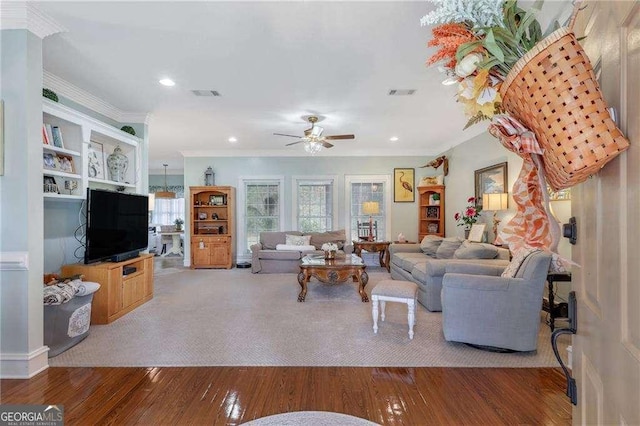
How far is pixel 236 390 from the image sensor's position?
7.23ft

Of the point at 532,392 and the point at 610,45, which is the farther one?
the point at 532,392

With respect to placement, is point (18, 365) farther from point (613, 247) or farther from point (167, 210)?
point (167, 210)

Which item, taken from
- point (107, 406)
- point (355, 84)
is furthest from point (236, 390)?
point (355, 84)

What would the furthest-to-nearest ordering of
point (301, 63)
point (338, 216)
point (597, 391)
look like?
point (338, 216) < point (301, 63) < point (597, 391)

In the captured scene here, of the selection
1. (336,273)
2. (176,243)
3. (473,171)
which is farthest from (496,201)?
(176,243)

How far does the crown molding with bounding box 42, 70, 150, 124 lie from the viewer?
3379 mm

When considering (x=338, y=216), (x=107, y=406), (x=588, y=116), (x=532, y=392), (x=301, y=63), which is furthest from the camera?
(x=338, y=216)

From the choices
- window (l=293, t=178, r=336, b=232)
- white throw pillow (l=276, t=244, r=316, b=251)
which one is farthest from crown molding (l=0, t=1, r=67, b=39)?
window (l=293, t=178, r=336, b=232)

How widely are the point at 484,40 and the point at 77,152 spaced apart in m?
4.09

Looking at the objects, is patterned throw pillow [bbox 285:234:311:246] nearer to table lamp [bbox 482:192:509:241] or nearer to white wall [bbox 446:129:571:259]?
white wall [bbox 446:129:571:259]

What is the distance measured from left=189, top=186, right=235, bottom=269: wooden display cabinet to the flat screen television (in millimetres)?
2562

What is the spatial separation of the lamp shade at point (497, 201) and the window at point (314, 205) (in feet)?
12.4

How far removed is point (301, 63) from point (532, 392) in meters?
3.37

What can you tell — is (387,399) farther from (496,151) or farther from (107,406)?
(496,151)
